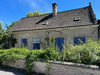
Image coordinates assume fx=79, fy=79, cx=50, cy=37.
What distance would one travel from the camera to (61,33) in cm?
879

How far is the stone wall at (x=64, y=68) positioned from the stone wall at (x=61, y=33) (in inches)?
126

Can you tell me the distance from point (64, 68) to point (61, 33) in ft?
17.1

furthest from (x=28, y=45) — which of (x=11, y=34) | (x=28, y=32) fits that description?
(x=11, y=34)

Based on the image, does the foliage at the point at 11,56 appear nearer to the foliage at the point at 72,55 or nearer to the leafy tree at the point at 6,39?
the foliage at the point at 72,55

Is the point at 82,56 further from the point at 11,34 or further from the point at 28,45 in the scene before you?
the point at 11,34

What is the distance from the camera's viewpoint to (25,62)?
508cm

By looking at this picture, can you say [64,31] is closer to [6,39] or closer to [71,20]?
[71,20]

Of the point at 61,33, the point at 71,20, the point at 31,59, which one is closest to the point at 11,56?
the point at 31,59

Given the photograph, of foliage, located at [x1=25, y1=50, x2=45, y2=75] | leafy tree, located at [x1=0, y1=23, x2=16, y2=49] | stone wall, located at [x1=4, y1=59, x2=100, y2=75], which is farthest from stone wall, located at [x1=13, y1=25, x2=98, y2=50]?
foliage, located at [x1=25, y1=50, x2=45, y2=75]

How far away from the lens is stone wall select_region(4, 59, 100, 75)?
3.45 metres

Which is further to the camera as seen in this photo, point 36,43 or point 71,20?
point 36,43

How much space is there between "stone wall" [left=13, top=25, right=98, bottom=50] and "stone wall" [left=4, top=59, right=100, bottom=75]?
319 cm

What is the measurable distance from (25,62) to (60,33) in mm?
5099

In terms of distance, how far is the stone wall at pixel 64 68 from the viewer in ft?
11.3
